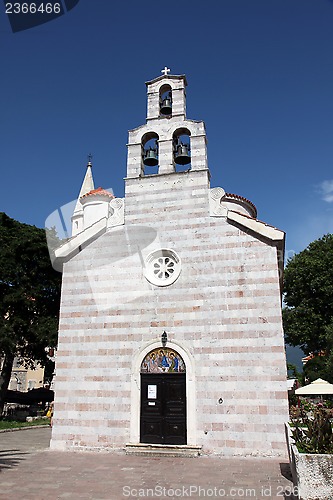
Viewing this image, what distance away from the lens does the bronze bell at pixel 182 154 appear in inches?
604

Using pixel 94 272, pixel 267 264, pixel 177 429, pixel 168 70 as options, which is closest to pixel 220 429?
pixel 177 429

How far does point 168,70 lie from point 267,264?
8536 millimetres

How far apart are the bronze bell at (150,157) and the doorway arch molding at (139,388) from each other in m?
6.68

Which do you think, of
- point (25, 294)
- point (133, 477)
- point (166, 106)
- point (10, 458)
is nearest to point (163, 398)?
point (133, 477)

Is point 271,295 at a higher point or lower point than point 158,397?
higher

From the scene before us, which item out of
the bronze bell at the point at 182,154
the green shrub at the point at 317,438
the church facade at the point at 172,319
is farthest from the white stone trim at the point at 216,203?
the green shrub at the point at 317,438

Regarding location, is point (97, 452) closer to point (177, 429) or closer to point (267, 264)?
point (177, 429)

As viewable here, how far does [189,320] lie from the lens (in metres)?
13.4

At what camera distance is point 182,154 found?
15.3m

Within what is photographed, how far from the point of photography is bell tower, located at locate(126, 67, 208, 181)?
15117mm

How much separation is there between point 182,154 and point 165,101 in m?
2.45

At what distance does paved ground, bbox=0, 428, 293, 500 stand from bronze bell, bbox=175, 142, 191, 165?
992cm

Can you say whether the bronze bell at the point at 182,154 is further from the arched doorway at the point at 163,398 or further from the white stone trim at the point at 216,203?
the arched doorway at the point at 163,398

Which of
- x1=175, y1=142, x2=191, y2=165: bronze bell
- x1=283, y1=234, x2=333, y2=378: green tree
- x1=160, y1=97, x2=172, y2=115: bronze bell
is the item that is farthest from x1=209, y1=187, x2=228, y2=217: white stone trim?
x1=283, y1=234, x2=333, y2=378: green tree
